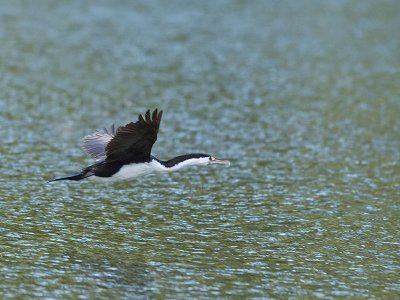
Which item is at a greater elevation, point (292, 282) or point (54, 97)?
point (54, 97)

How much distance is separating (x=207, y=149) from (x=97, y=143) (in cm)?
509

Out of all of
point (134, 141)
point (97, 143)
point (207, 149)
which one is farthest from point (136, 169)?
point (207, 149)

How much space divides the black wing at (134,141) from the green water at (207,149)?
4.26ft

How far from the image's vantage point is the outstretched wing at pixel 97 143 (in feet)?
55.1

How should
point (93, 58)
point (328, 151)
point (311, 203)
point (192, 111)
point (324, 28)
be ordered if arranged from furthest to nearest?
point (324, 28) < point (93, 58) < point (192, 111) < point (328, 151) < point (311, 203)

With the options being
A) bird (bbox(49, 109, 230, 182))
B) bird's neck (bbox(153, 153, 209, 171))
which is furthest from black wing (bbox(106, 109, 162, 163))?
bird's neck (bbox(153, 153, 209, 171))

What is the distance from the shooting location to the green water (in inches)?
531

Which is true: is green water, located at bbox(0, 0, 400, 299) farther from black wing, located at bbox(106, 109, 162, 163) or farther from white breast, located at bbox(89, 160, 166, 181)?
black wing, located at bbox(106, 109, 162, 163)

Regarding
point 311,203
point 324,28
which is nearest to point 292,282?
point 311,203

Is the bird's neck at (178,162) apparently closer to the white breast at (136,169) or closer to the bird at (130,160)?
the bird at (130,160)

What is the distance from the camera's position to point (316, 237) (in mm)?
15484

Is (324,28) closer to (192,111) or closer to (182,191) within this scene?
(192,111)

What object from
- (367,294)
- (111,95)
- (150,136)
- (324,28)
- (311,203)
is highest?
(324,28)

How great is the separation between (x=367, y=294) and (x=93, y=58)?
818 inches
